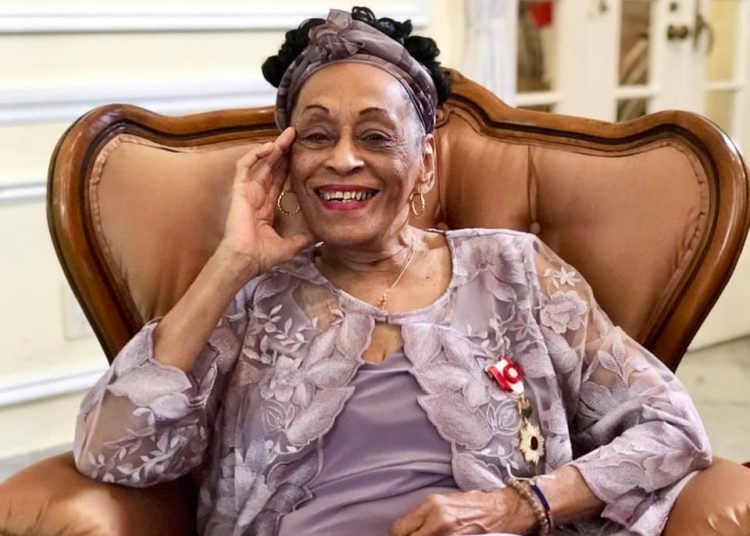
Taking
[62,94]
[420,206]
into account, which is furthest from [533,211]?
[62,94]

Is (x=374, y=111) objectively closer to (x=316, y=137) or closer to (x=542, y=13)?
(x=316, y=137)

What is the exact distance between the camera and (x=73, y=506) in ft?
4.01

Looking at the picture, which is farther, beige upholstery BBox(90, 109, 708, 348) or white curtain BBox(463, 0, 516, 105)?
white curtain BBox(463, 0, 516, 105)

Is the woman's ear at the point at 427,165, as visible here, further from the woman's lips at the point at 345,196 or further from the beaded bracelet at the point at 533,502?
the beaded bracelet at the point at 533,502

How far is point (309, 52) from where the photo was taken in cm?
139

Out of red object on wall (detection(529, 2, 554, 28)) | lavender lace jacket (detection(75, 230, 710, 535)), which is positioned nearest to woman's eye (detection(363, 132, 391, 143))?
lavender lace jacket (detection(75, 230, 710, 535))

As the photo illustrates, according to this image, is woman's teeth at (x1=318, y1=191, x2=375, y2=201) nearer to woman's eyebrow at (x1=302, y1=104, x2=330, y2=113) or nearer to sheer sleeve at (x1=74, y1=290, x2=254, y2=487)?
woman's eyebrow at (x1=302, y1=104, x2=330, y2=113)

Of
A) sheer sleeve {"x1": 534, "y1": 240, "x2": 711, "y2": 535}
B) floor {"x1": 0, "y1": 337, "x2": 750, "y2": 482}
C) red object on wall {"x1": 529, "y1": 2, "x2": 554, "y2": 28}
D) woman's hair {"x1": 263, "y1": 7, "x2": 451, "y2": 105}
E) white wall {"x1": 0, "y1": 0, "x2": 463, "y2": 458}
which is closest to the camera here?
sheer sleeve {"x1": 534, "y1": 240, "x2": 711, "y2": 535}

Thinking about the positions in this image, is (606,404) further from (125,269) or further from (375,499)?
(125,269)

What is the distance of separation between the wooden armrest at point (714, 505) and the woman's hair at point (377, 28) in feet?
2.38

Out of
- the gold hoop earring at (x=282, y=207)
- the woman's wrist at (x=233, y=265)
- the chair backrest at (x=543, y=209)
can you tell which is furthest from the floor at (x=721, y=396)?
the woman's wrist at (x=233, y=265)

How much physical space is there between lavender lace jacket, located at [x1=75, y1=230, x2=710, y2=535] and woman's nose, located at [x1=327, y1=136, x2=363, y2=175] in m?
0.19

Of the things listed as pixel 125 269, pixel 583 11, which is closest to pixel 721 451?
pixel 583 11

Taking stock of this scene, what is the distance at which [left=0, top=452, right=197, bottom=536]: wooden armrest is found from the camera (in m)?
1.21
